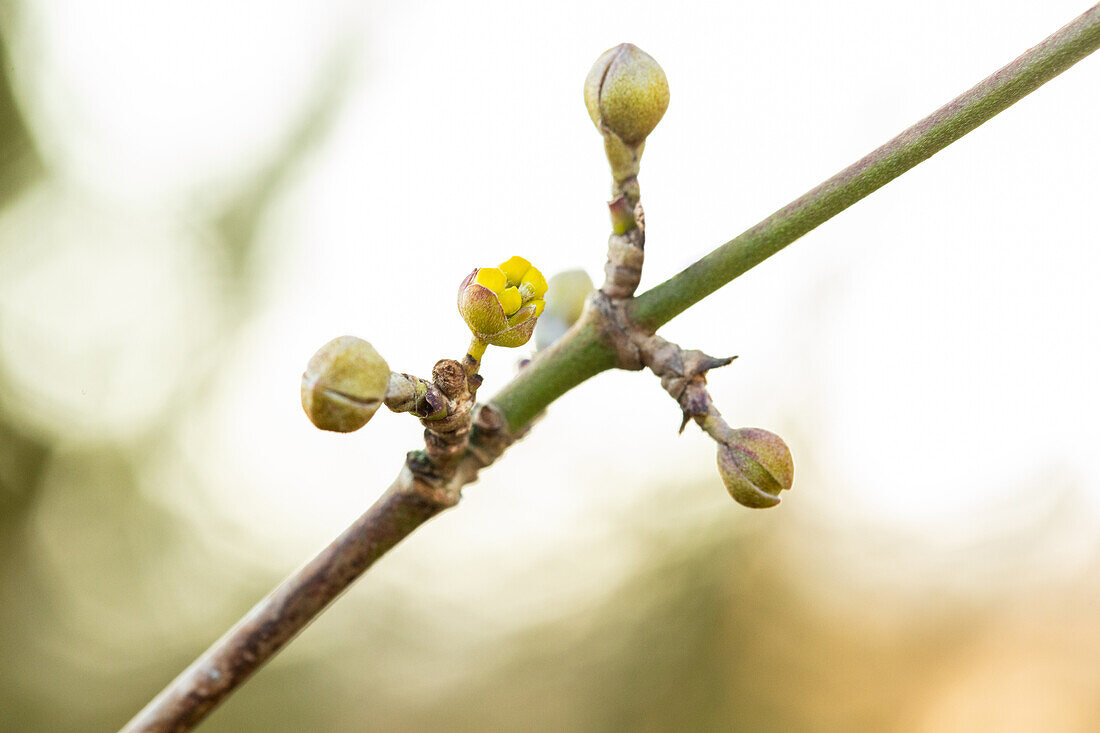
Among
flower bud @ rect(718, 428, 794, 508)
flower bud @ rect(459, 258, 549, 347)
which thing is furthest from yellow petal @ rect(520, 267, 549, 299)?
flower bud @ rect(718, 428, 794, 508)

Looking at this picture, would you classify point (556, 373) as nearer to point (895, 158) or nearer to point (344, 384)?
point (344, 384)

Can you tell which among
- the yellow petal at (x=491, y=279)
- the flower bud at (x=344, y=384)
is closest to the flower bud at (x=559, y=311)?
the yellow petal at (x=491, y=279)

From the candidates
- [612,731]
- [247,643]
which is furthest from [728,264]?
[612,731]

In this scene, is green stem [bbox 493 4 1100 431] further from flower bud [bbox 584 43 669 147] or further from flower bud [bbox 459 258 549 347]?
flower bud [bbox 584 43 669 147]

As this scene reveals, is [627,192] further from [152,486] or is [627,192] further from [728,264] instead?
[152,486]

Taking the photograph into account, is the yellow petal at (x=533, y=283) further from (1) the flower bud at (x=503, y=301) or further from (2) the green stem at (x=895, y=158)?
(2) the green stem at (x=895, y=158)

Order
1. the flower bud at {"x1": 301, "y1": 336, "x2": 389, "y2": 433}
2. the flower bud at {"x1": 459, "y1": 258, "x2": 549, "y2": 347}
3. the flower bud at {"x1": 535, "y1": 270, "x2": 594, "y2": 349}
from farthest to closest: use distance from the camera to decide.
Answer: the flower bud at {"x1": 535, "y1": 270, "x2": 594, "y2": 349}, the flower bud at {"x1": 459, "y1": 258, "x2": 549, "y2": 347}, the flower bud at {"x1": 301, "y1": 336, "x2": 389, "y2": 433}
